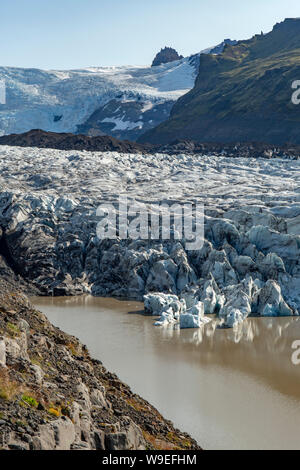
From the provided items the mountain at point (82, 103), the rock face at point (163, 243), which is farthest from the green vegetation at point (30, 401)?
the mountain at point (82, 103)

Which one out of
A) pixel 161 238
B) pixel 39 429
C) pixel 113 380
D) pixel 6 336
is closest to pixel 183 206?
pixel 161 238

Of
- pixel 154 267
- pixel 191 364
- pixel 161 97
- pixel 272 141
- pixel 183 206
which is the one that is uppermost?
pixel 161 97

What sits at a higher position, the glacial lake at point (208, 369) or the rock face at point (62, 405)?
the rock face at point (62, 405)

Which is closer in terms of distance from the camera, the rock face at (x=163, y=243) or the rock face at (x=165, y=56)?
the rock face at (x=163, y=243)

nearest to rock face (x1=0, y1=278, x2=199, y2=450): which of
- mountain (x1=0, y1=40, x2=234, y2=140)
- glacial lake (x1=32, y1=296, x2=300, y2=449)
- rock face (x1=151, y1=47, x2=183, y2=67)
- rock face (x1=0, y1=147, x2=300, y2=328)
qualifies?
glacial lake (x1=32, y1=296, x2=300, y2=449)

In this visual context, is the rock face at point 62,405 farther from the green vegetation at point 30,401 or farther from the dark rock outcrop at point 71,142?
the dark rock outcrop at point 71,142

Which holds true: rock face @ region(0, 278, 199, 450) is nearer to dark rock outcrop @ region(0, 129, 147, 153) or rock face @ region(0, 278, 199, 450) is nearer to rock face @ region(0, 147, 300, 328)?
rock face @ region(0, 147, 300, 328)

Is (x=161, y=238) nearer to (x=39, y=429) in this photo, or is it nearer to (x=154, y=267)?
(x=154, y=267)
